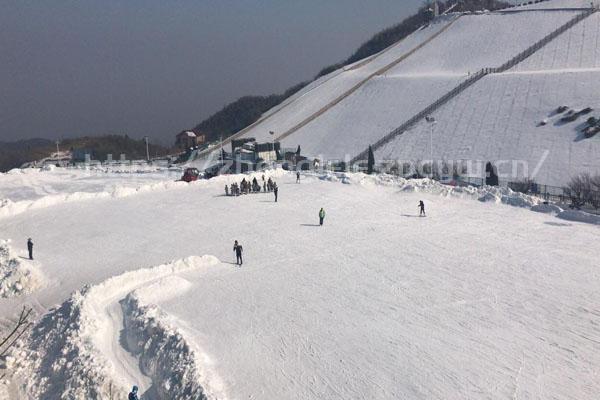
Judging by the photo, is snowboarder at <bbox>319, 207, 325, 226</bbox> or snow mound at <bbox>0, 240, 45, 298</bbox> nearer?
snow mound at <bbox>0, 240, 45, 298</bbox>

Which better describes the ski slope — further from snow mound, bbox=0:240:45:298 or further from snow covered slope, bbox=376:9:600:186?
snow mound, bbox=0:240:45:298

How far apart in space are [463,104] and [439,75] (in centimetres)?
1120

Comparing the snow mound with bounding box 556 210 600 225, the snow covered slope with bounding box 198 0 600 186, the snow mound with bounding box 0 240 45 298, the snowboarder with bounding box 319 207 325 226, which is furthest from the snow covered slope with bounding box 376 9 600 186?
the snow mound with bounding box 0 240 45 298

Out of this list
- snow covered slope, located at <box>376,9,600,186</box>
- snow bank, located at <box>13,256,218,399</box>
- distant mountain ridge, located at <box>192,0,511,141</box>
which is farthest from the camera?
distant mountain ridge, located at <box>192,0,511,141</box>

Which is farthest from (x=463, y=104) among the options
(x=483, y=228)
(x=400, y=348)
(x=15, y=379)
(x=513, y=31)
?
(x=15, y=379)

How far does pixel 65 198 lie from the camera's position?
1008 inches

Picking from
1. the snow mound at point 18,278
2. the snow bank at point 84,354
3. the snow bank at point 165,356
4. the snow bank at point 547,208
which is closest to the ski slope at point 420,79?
the snow bank at point 547,208

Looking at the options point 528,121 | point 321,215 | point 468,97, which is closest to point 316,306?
point 321,215

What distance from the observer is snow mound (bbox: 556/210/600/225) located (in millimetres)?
19877

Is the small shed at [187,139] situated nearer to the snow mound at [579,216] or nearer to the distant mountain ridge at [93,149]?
the distant mountain ridge at [93,149]

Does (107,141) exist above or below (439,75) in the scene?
below

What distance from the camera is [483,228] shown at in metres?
19.5

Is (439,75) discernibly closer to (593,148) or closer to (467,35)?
(467,35)

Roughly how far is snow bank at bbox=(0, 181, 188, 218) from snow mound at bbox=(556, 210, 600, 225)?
18.3 metres
